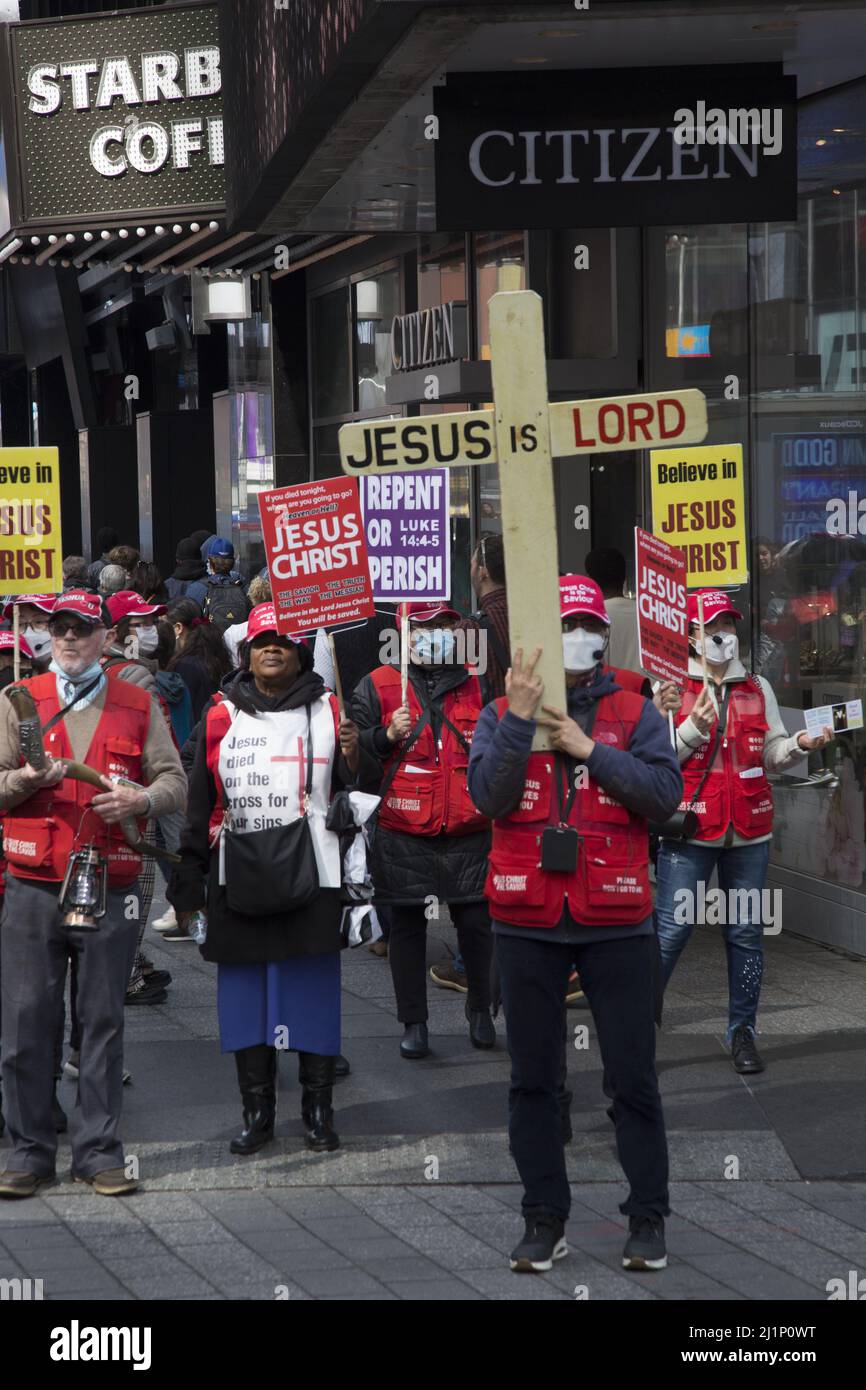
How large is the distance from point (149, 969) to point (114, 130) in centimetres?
679

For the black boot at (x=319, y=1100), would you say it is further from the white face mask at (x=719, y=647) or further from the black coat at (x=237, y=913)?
the white face mask at (x=719, y=647)

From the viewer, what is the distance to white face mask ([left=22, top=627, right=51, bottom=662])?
27.0ft

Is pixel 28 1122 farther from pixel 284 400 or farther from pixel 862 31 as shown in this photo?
pixel 284 400

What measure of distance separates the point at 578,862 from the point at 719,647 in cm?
254

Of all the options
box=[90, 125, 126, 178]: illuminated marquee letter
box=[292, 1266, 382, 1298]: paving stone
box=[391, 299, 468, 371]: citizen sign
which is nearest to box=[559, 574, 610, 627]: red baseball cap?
box=[292, 1266, 382, 1298]: paving stone

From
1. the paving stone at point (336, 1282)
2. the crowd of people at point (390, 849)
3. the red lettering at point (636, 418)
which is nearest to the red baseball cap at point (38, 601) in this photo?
the crowd of people at point (390, 849)

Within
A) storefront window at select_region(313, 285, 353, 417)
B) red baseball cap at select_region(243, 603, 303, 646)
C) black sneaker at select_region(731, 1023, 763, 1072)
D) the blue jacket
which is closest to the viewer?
the blue jacket

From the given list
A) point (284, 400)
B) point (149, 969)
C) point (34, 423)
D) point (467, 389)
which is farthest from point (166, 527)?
point (149, 969)

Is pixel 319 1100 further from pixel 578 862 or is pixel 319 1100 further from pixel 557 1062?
pixel 578 862

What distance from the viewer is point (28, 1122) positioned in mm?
6629

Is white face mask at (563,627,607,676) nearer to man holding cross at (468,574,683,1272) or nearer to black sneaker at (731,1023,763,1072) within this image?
man holding cross at (468,574,683,1272)

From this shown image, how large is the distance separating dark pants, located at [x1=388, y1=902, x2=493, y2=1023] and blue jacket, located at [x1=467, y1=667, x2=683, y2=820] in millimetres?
2600

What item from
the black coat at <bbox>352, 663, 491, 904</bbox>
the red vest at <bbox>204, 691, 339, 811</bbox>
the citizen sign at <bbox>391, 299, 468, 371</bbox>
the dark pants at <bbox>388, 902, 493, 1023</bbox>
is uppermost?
the citizen sign at <bbox>391, 299, 468, 371</bbox>

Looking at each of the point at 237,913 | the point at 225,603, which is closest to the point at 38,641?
the point at 237,913
